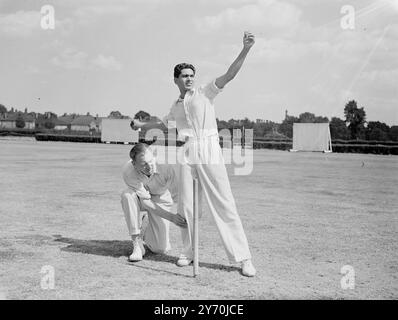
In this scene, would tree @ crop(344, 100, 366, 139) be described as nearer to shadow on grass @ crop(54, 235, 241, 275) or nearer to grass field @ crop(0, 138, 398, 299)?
grass field @ crop(0, 138, 398, 299)

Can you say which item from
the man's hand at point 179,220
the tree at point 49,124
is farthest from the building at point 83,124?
the man's hand at point 179,220

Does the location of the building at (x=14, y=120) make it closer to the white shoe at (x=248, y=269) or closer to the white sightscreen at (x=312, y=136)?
the white sightscreen at (x=312, y=136)

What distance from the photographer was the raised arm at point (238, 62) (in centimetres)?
429

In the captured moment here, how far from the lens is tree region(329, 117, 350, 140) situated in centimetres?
8030

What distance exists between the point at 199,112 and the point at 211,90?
0.81 feet

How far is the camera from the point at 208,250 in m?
5.68

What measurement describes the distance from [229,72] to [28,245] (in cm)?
330

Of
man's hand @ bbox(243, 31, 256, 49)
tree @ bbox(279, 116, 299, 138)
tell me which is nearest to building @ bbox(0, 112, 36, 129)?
tree @ bbox(279, 116, 299, 138)

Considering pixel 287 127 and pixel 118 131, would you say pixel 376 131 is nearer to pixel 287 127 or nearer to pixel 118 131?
pixel 287 127

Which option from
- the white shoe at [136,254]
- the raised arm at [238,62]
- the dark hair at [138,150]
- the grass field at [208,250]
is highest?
the raised arm at [238,62]

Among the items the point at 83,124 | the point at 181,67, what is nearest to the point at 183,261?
the point at 181,67

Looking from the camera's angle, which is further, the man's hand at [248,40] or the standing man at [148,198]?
the standing man at [148,198]

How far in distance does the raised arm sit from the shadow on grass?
6.32 feet
